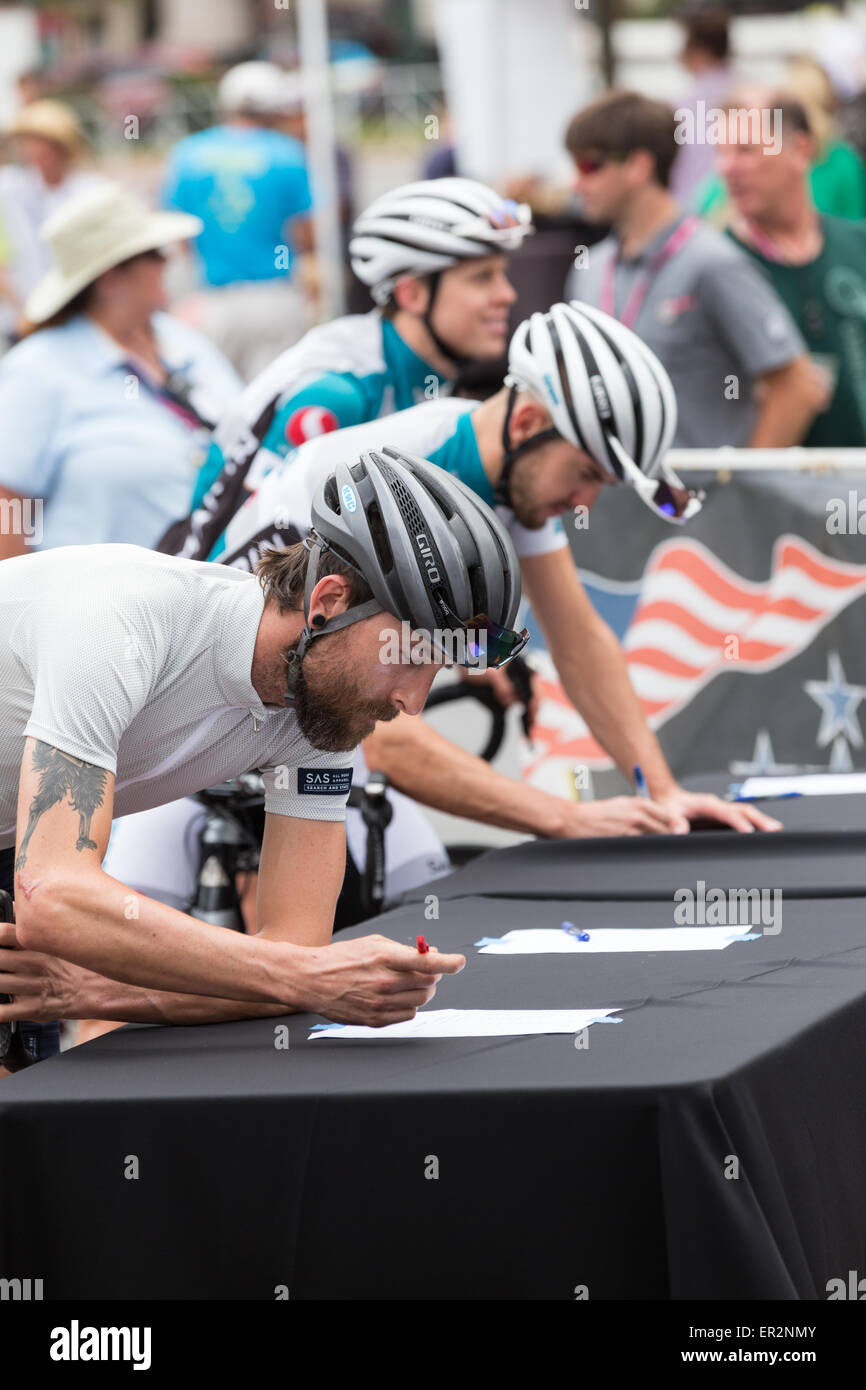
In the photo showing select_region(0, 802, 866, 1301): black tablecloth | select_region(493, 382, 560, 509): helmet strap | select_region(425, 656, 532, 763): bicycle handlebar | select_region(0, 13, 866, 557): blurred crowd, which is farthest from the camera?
select_region(0, 13, 866, 557): blurred crowd

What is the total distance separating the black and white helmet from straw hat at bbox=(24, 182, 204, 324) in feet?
5.19

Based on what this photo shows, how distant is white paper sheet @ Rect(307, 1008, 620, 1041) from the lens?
2.86 metres

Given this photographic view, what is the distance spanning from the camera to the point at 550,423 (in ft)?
13.7

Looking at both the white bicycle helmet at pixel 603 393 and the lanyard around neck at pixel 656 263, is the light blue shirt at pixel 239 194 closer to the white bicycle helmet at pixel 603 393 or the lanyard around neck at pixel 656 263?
the lanyard around neck at pixel 656 263

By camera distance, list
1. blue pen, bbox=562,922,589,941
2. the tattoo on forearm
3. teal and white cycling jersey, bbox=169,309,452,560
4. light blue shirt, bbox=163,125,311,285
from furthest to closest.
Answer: light blue shirt, bbox=163,125,311,285
teal and white cycling jersey, bbox=169,309,452,560
blue pen, bbox=562,922,589,941
the tattoo on forearm

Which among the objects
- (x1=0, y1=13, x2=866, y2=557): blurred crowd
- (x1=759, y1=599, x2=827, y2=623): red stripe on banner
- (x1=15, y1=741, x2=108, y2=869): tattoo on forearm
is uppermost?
(x1=0, y1=13, x2=866, y2=557): blurred crowd

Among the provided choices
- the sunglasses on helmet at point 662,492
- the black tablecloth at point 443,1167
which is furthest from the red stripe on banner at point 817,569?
the black tablecloth at point 443,1167

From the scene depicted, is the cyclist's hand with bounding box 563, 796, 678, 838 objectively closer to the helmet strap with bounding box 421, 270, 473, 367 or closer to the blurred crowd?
the helmet strap with bounding box 421, 270, 473, 367

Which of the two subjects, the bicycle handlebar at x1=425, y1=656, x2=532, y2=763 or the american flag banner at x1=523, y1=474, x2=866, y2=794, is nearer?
the bicycle handlebar at x1=425, y1=656, x2=532, y2=763

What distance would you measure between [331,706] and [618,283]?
5042 mm

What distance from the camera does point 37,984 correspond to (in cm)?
301

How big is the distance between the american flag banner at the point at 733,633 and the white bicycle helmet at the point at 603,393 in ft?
8.49

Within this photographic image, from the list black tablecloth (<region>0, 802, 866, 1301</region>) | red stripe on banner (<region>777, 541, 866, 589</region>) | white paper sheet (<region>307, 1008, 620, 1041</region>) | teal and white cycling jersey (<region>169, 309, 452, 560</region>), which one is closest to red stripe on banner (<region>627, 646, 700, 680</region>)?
red stripe on banner (<region>777, 541, 866, 589</region>)
